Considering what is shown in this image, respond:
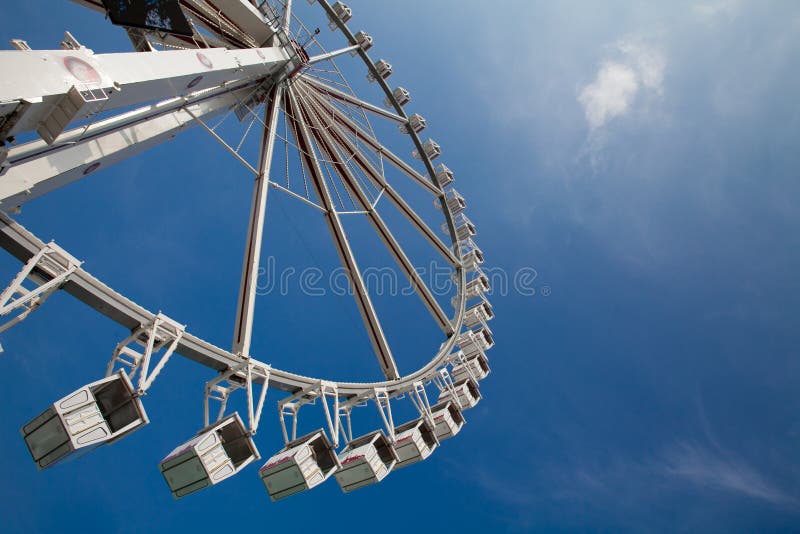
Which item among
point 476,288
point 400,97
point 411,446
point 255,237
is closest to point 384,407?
point 411,446

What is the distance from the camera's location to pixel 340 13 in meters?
25.8

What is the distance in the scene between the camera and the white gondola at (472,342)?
27047mm

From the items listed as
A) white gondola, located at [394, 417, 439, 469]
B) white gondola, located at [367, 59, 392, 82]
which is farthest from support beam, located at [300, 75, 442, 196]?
white gondola, located at [394, 417, 439, 469]

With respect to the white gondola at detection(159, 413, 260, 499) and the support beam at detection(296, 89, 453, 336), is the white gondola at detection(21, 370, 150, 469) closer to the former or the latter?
the white gondola at detection(159, 413, 260, 499)

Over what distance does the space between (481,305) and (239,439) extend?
2023 centimetres

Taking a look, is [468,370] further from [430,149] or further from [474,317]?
[430,149]

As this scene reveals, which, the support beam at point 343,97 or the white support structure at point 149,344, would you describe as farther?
the support beam at point 343,97

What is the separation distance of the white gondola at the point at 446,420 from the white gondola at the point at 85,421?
42.8 feet

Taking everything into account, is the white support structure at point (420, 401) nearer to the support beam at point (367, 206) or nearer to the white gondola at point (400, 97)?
the support beam at point (367, 206)

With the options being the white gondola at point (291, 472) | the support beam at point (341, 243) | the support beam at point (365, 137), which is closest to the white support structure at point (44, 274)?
the white gondola at point (291, 472)

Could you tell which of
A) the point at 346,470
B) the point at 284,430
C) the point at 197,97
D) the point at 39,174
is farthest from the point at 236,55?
the point at 346,470

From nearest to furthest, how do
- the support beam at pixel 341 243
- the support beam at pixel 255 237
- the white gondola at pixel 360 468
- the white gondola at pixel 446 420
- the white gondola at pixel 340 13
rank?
the support beam at pixel 255 237 → the white gondola at pixel 360 468 → the support beam at pixel 341 243 → the white gondola at pixel 446 420 → the white gondola at pixel 340 13

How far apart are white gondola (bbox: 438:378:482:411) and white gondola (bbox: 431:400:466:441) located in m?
0.67

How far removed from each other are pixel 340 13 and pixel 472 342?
18.4 meters
